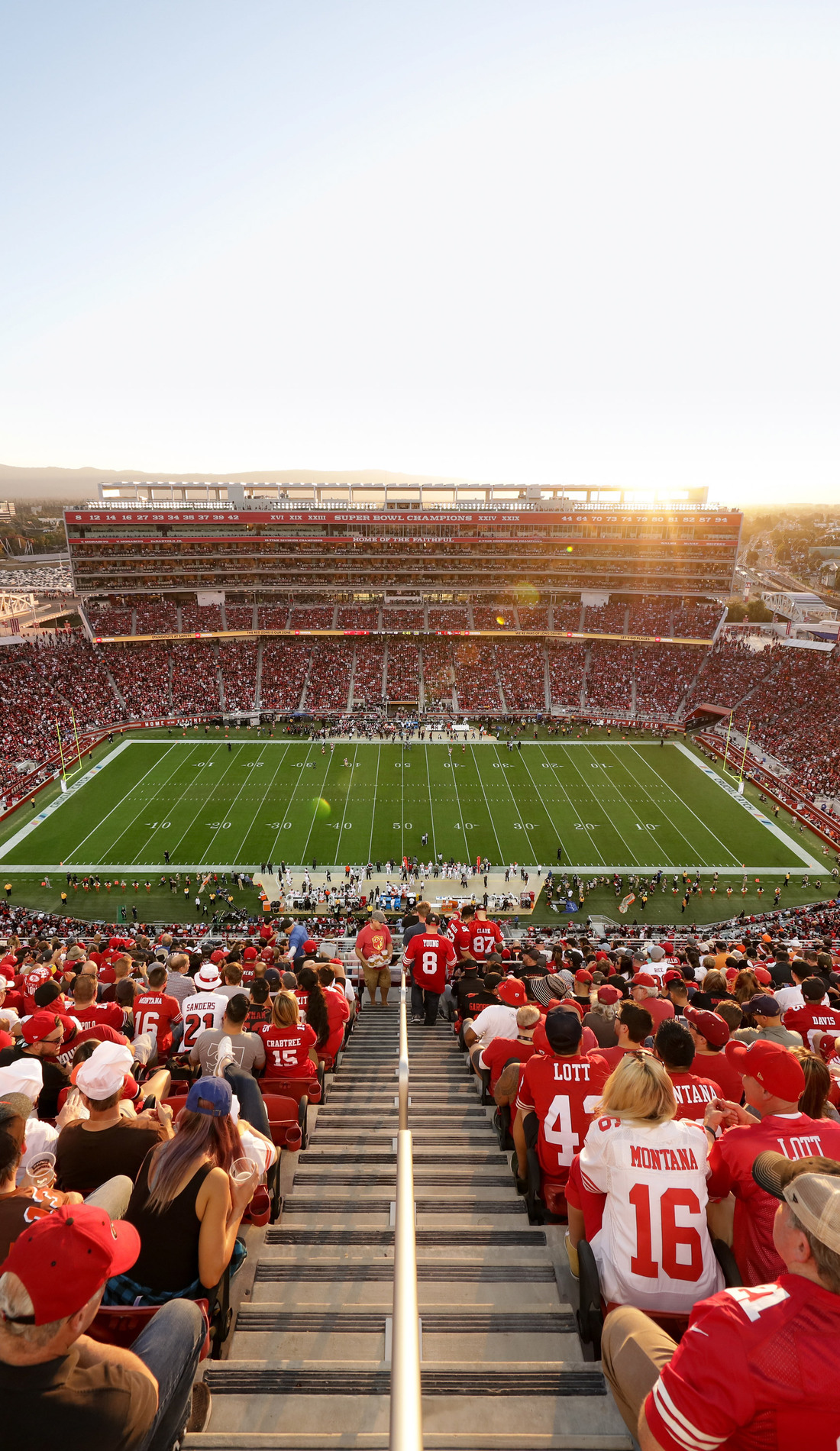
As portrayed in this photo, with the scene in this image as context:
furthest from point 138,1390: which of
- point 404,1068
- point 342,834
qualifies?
point 342,834

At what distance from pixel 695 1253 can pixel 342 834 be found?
30059 mm

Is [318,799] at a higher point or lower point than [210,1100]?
lower

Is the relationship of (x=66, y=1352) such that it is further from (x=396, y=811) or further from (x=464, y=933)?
(x=396, y=811)

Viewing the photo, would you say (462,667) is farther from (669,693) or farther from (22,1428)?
(22,1428)

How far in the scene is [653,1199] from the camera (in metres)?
3.32

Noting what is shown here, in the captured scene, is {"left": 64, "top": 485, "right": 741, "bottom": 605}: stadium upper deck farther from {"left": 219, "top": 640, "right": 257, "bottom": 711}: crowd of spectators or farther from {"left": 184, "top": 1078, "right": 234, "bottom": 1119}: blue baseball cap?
{"left": 184, "top": 1078, "right": 234, "bottom": 1119}: blue baseball cap

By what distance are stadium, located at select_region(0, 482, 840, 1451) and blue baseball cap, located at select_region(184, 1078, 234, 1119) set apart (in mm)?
19

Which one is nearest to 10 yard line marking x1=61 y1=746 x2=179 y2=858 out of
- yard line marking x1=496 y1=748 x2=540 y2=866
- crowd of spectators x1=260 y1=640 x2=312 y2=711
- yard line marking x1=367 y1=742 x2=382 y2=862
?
crowd of spectators x1=260 y1=640 x2=312 y2=711

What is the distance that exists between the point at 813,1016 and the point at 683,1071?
5493 millimetres

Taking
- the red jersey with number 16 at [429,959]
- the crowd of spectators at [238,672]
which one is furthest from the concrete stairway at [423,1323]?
the crowd of spectators at [238,672]

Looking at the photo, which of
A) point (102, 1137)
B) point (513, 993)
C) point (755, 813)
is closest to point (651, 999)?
point (513, 993)

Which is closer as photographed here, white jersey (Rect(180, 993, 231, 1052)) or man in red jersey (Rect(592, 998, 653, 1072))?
man in red jersey (Rect(592, 998, 653, 1072))

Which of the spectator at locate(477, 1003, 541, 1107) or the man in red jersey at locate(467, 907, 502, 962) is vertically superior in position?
the spectator at locate(477, 1003, 541, 1107)

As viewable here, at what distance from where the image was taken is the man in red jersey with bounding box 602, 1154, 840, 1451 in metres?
1.96
